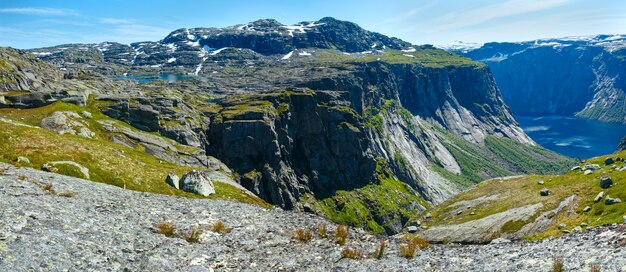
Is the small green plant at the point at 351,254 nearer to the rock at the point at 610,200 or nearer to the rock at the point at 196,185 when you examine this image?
the rock at the point at 196,185

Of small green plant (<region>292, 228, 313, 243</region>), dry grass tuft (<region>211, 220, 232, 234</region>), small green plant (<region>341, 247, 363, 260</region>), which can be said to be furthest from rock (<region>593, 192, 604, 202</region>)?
dry grass tuft (<region>211, 220, 232, 234</region>)

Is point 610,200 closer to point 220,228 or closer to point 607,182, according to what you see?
point 607,182

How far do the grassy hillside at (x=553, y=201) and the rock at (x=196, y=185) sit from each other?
48676 millimetres

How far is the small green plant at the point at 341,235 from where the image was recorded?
2797 centimetres

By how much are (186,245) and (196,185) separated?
20758mm

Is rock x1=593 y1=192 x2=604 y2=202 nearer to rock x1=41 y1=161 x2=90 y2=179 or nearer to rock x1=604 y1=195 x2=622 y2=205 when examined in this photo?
rock x1=604 y1=195 x2=622 y2=205

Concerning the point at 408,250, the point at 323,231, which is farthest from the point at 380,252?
the point at 323,231

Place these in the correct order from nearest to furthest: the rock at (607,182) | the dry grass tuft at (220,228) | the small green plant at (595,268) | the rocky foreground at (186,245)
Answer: the small green plant at (595,268) → the rocky foreground at (186,245) → the dry grass tuft at (220,228) → the rock at (607,182)

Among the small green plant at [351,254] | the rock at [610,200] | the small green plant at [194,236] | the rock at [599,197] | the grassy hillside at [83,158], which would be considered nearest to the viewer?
the small green plant at [351,254]

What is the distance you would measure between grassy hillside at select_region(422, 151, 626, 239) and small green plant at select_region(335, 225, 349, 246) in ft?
145

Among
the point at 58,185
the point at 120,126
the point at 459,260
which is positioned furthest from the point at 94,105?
the point at 459,260

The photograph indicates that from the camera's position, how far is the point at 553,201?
314 ft

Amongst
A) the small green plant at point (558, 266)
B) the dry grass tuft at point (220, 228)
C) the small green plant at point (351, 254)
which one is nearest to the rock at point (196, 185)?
the dry grass tuft at point (220, 228)

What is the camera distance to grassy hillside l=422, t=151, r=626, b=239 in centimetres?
7074
